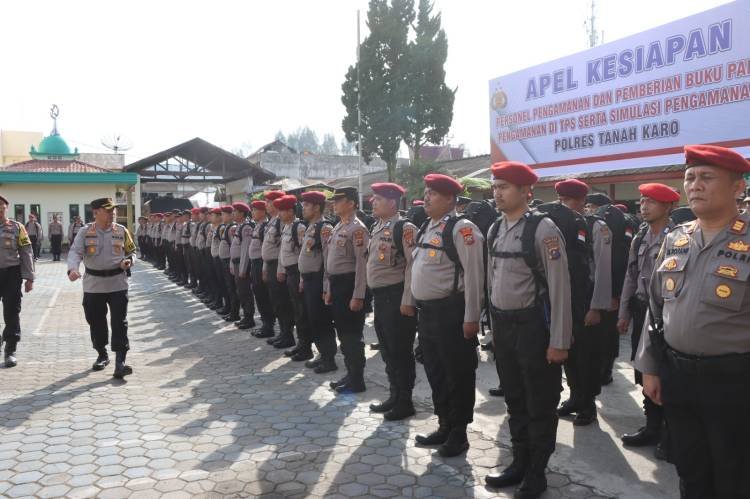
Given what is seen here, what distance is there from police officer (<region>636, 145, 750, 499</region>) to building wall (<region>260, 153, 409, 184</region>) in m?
46.2

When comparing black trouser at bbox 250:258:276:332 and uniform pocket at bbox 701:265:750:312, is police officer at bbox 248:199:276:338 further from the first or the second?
uniform pocket at bbox 701:265:750:312

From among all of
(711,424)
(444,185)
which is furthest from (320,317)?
(711,424)

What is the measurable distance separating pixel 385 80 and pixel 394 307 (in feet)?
96.6

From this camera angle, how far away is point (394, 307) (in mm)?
5078

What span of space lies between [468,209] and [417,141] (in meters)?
26.8

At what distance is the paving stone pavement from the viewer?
3787 mm

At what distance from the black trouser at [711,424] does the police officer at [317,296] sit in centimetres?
439

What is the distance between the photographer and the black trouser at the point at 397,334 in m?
5.07

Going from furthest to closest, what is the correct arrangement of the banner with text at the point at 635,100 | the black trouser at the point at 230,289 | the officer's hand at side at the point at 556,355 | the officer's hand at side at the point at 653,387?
the banner with text at the point at 635,100, the black trouser at the point at 230,289, the officer's hand at side at the point at 556,355, the officer's hand at side at the point at 653,387

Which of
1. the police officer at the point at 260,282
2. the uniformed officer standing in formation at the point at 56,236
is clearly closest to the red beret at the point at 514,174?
the police officer at the point at 260,282

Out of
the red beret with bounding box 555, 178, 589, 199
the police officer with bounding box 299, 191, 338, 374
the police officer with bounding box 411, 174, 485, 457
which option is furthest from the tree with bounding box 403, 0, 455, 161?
the police officer with bounding box 411, 174, 485, 457

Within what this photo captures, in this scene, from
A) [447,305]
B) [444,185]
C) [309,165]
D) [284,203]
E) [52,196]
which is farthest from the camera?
[309,165]

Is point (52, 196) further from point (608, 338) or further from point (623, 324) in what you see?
point (623, 324)

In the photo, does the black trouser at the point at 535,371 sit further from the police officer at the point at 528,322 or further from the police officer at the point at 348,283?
the police officer at the point at 348,283
